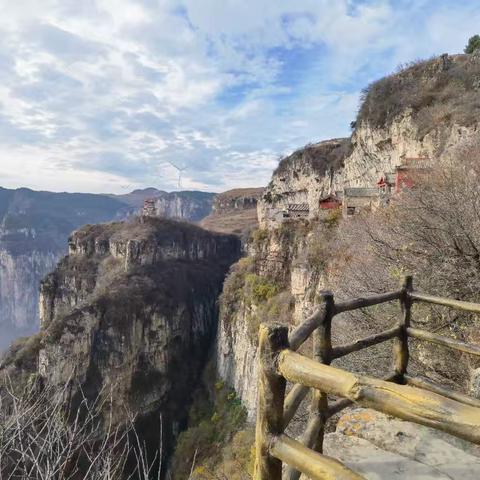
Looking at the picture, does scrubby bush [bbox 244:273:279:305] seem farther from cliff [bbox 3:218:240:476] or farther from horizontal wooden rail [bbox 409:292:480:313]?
horizontal wooden rail [bbox 409:292:480:313]

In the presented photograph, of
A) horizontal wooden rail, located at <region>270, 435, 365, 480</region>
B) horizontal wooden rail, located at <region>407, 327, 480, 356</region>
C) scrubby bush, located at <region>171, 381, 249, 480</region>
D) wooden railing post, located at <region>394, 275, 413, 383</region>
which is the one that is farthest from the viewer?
scrubby bush, located at <region>171, 381, 249, 480</region>

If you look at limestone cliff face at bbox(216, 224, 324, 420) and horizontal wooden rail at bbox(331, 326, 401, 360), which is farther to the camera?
limestone cliff face at bbox(216, 224, 324, 420)

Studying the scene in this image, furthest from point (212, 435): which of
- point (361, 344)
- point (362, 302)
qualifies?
point (362, 302)

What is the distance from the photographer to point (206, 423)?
1599 inches

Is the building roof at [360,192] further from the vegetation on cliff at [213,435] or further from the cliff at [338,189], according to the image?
the vegetation on cliff at [213,435]

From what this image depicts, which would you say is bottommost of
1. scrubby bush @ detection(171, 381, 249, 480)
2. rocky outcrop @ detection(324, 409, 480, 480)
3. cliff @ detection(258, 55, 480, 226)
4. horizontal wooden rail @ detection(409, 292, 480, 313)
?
scrubby bush @ detection(171, 381, 249, 480)

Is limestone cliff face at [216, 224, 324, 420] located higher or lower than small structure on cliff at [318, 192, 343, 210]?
lower

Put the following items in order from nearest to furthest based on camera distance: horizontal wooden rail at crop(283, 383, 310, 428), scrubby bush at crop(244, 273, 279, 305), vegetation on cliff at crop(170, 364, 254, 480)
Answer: horizontal wooden rail at crop(283, 383, 310, 428)
vegetation on cliff at crop(170, 364, 254, 480)
scrubby bush at crop(244, 273, 279, 305)

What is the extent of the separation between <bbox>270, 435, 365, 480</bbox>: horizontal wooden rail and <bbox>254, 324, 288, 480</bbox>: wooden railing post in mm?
56

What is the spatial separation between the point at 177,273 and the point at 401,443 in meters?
66.9

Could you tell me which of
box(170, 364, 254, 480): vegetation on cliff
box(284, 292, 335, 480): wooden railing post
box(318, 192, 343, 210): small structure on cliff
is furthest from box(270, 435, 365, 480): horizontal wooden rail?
box(318, 192, 343, 210): small structure on cliff

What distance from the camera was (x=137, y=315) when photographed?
5544 centimetres

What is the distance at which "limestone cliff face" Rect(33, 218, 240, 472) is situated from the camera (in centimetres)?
4841

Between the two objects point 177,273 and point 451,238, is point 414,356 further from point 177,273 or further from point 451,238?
point 177,273
